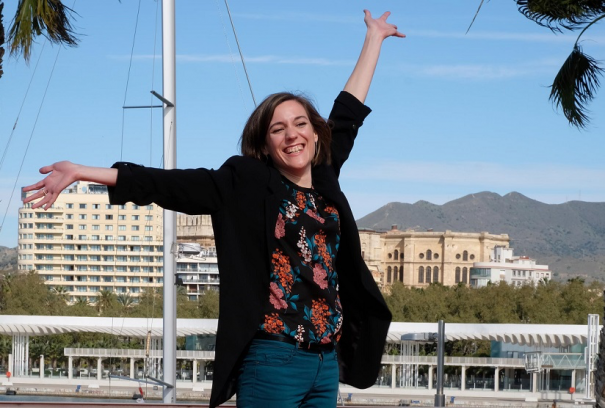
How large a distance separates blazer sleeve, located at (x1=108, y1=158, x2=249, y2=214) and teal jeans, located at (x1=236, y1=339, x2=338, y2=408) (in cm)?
33

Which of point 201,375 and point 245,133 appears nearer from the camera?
point 245,133

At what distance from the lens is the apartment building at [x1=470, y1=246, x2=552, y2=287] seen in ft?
448

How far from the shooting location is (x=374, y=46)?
294 cm

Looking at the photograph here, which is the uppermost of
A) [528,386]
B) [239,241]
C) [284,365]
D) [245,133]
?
[245,133]

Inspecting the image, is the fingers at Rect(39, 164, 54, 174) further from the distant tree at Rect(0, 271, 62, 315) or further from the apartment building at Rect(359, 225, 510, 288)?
the apartment building at Rect(359, 225, 510, 288)

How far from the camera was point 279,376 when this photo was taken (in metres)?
2.17

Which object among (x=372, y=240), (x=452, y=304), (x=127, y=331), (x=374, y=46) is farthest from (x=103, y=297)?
(x=372, y=240)

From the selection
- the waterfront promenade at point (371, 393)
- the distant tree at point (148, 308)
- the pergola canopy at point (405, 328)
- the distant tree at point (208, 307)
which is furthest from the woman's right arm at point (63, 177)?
the distant tree at point (208, 307)

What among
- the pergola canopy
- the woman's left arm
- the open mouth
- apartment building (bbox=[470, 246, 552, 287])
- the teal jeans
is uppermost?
the woman's left arm

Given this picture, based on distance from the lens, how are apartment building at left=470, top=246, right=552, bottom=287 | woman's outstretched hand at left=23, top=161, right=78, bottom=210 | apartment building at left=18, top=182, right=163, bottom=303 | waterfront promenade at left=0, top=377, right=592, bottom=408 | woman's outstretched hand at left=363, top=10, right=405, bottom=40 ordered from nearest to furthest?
woman's outstretched hand at left=23, top=161, right=78, bottom=210 < woman's outstretched hand at left=363, top=10, right=405, bottom=40 < waterfront promenade at left=0, top=377, right=592, bottom=408 < apartment building at left=18, top=182, right=163, bottom=303 < apartment building at left=470, top=246, right=552, bottom=287

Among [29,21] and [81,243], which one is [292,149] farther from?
[81,243]

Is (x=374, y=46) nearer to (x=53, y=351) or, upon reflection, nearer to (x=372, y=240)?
(x=53, y=351)

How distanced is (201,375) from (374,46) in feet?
136

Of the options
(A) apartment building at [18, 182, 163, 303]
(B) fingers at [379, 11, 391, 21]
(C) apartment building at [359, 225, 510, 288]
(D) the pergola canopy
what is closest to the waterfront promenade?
(D) the pergola canopy
